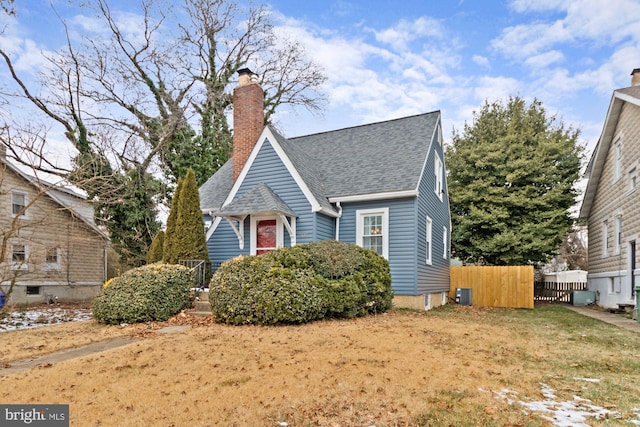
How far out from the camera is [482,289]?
1734cm

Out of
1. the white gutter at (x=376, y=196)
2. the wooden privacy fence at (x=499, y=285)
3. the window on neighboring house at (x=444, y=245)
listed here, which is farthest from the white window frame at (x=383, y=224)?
the wooden privacy fence at (x=499, y=285)

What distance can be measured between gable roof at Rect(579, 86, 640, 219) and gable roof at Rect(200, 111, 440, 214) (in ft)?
21.6

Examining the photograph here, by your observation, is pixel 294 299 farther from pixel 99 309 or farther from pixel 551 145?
pixel 551 145

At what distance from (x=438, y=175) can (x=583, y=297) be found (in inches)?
367

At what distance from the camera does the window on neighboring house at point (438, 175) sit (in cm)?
1597

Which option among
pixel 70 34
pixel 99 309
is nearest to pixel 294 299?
pixel 99 309

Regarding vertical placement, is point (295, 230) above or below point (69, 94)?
below

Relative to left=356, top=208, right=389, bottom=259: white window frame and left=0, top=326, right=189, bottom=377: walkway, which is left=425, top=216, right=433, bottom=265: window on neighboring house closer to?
left=356, top=208, right=389, bottom=259: white window frame

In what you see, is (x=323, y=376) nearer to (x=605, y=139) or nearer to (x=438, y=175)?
(x=438, y=175)

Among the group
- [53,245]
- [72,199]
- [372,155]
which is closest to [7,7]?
[53,245]

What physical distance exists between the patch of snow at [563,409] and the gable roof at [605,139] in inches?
521

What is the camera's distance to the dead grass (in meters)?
3.70

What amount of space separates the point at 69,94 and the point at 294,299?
16768 mm

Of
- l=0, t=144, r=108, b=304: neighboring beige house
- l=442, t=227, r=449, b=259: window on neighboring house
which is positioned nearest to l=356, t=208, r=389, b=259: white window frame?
l=442, t=227, r=449, b=259: window on neighboring house
